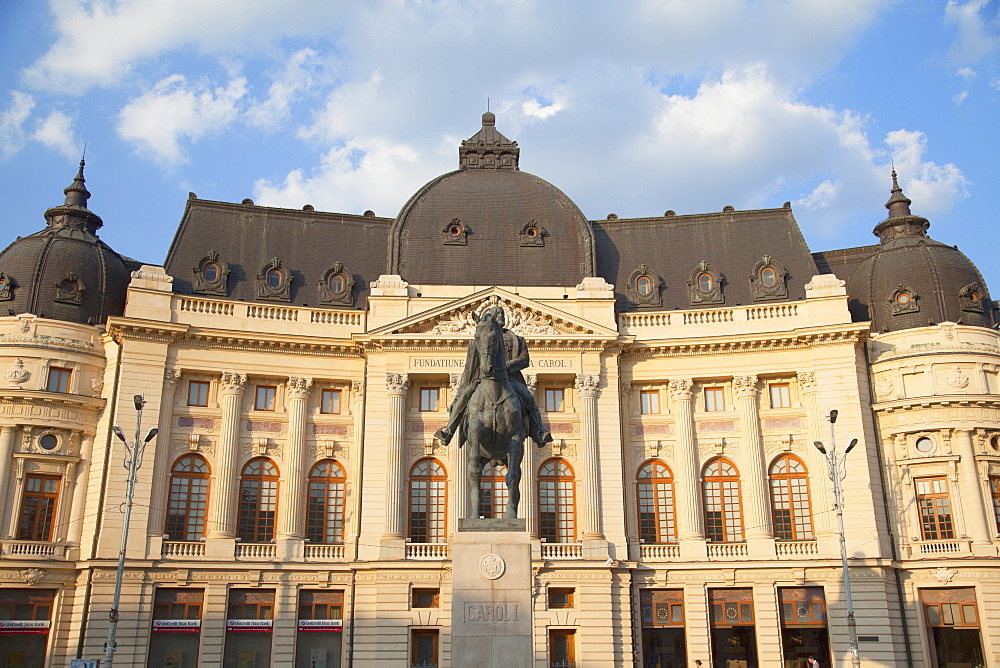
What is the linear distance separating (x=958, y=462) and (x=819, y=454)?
236 inches

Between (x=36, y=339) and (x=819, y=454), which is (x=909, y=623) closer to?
(x=819, y=454)

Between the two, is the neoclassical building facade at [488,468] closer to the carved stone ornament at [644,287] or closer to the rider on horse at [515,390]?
the carved stone ornament at [644,287]

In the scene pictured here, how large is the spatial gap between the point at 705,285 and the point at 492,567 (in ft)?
108

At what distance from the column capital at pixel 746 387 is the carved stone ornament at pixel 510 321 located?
869 cm

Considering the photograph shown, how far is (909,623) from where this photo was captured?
139 ft

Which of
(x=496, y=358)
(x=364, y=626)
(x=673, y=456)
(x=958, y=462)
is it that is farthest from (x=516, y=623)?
(x=958, y=462)

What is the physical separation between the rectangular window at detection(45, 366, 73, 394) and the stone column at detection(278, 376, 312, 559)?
32.1 ft

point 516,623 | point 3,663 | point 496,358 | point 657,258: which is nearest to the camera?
point 516,623

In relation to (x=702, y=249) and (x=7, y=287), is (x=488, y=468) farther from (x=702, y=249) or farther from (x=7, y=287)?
(x=7, y=287)

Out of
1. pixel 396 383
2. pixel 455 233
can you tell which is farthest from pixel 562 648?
pixel 455 233

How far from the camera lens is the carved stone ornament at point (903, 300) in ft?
155

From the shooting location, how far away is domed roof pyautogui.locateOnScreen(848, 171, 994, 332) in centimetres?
4700

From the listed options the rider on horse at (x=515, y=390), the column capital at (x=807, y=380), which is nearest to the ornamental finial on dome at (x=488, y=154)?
the column capital at (x=807, y=380)

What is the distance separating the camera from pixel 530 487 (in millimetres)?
44344
